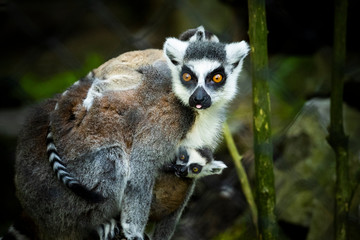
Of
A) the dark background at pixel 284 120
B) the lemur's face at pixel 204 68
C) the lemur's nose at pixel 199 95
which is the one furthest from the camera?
the dark background at pixel 284 120

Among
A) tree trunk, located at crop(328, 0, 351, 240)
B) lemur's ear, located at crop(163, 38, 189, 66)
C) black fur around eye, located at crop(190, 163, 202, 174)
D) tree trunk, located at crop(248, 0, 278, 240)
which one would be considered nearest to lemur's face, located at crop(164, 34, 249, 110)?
lemur's ear, located at crop(163, 38, 189, 66)

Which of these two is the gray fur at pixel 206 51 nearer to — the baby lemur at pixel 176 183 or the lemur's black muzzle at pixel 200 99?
the lemur's black muzzle at pixel 200 99

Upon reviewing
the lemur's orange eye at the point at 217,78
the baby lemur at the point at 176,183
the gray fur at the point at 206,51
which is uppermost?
the gray fur at the point at 206,51

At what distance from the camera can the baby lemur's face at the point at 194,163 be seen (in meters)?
2.68

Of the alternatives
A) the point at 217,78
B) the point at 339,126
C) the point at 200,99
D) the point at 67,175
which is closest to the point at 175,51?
the point at 217,78

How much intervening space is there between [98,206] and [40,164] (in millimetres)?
394

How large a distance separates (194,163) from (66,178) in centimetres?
69

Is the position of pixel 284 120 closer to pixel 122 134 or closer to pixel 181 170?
pixel 181 170

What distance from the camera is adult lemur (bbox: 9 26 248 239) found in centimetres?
261

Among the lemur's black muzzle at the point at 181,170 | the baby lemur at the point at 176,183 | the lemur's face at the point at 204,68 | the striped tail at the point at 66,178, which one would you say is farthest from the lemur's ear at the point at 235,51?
the striped tail at the point at 66,178

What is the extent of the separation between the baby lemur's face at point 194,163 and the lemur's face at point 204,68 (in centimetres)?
27

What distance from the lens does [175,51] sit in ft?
9.32

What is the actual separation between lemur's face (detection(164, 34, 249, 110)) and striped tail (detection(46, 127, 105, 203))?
0.71m

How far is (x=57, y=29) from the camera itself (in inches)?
277
